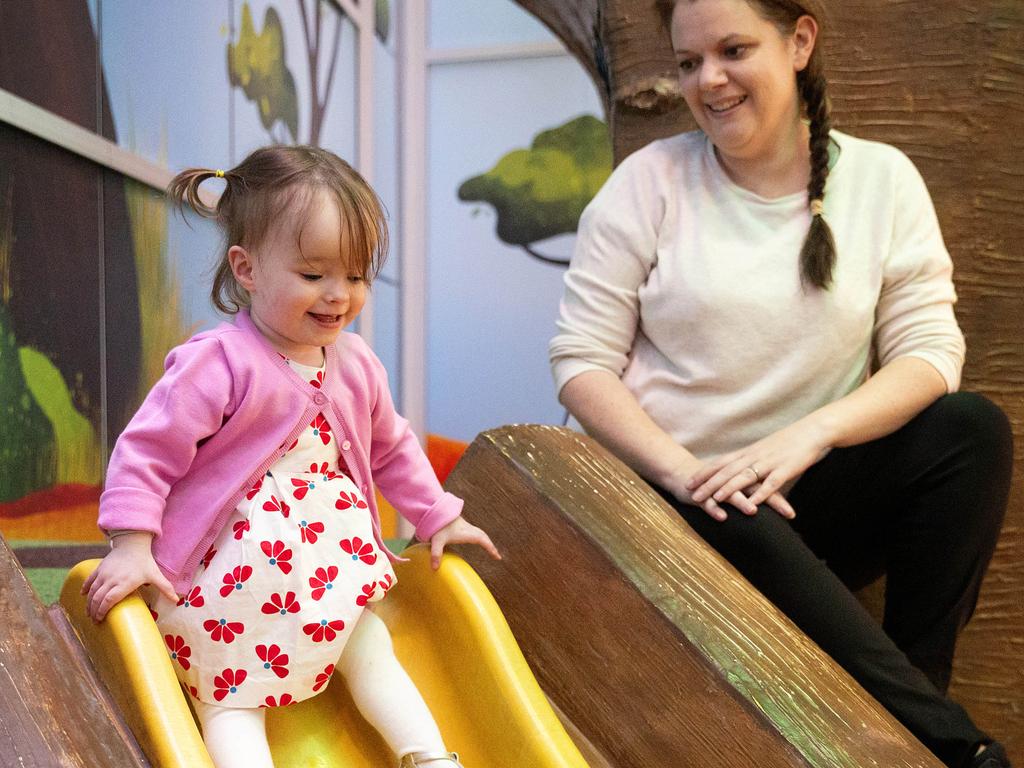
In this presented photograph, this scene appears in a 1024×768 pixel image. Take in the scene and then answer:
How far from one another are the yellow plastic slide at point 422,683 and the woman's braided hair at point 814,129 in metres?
0.66

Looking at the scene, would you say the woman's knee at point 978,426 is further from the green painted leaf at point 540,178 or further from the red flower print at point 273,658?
the green painted leaf at point 540,178

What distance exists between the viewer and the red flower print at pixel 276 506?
1026mm

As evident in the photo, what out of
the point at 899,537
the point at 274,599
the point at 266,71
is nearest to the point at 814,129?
the point at 899,537

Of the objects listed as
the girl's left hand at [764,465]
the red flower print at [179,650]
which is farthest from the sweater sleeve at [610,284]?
the red flower print at [179,650]

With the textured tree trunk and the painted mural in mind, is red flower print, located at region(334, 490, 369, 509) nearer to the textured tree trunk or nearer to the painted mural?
the textured tree trunk

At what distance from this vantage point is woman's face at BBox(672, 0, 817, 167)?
4.71 feet

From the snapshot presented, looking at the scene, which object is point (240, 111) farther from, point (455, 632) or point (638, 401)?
point (455, 632)

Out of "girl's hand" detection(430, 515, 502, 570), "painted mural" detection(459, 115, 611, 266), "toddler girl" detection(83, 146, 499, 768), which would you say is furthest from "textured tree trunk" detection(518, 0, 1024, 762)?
"painted mural" detection(459, 115, 611, 266)

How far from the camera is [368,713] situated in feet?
3.53

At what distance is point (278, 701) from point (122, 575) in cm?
20

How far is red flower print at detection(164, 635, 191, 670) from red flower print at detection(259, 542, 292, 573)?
4.5 inches

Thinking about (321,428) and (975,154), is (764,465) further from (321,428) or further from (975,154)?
(975,154)

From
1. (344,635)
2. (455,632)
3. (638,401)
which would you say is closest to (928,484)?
(638,401)

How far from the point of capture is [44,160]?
1787mm
